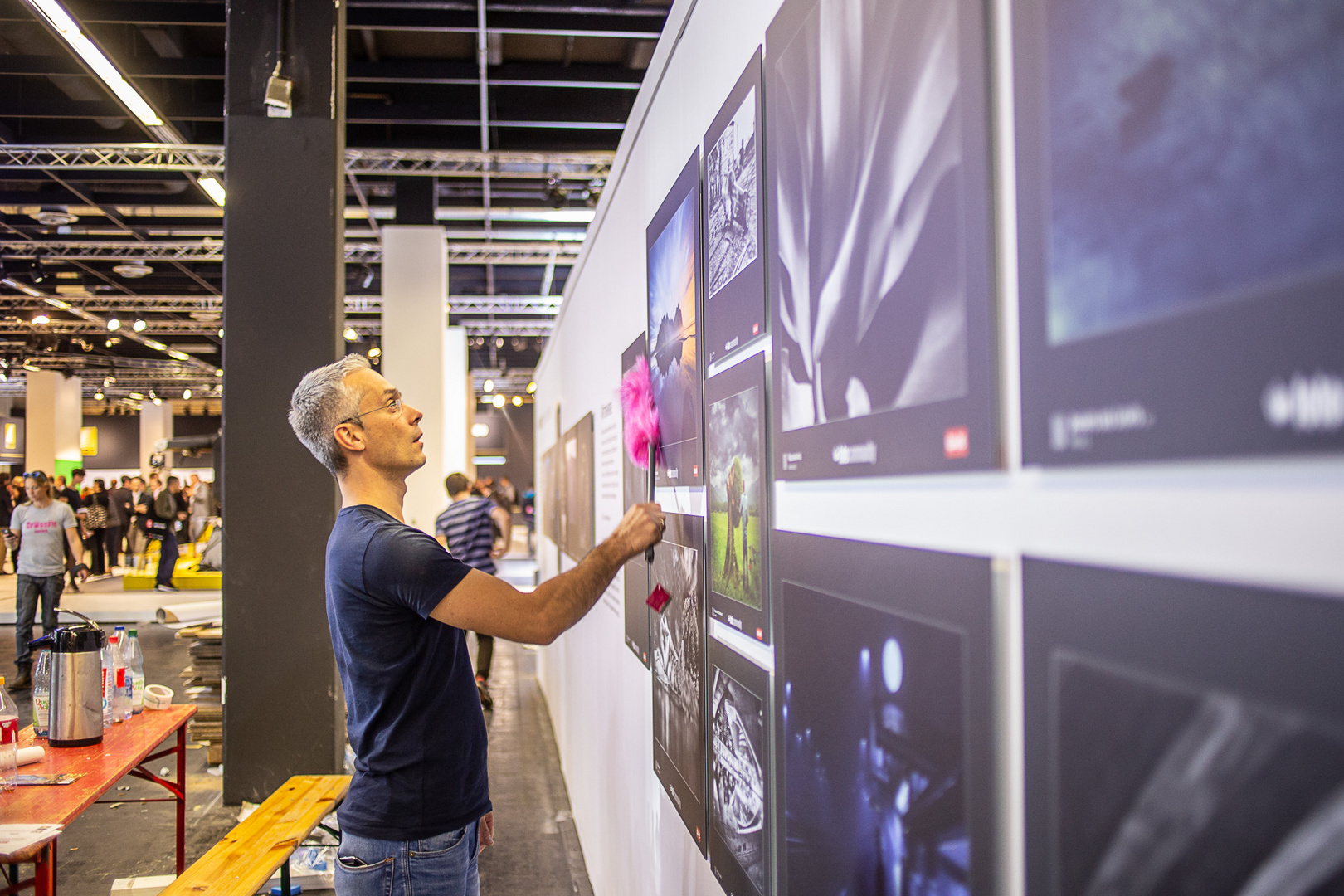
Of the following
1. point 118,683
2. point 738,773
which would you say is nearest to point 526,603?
point 738,773

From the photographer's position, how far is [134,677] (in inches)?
139

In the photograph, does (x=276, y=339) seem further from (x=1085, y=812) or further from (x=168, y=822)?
(x=1085, y=812)

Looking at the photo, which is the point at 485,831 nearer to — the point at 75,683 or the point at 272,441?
the point at 75,683

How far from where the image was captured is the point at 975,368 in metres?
0.71

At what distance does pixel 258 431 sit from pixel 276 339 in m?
0.49

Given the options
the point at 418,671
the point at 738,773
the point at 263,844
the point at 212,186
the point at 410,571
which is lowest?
the point at 263,844

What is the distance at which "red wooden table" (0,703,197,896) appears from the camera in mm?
2184

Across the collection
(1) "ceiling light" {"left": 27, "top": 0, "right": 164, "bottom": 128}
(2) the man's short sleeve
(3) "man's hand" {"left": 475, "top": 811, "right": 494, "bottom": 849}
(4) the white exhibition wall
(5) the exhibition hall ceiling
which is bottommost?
(3) "man's hand" {"left": 475, "top": 811, "right": 494, "bottom": 849}

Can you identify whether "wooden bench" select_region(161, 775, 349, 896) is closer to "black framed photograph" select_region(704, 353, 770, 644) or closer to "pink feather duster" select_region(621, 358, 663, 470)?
"pink feather duster" select_region(621, 358, 663, 470)

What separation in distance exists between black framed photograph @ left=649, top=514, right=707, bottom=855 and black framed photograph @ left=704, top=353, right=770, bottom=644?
12 centimetres

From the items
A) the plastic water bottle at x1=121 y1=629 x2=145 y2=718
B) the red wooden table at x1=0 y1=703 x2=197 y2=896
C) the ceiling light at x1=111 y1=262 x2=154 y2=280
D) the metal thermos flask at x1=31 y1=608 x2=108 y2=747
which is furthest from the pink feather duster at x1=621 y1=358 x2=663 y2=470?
the ceiling light at x1=111 y1=262 x2=154 y2=280

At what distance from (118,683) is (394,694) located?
230cm

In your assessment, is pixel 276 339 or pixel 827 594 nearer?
pixel 827 594

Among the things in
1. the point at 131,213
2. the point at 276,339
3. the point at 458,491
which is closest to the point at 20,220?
the point at 131,213
